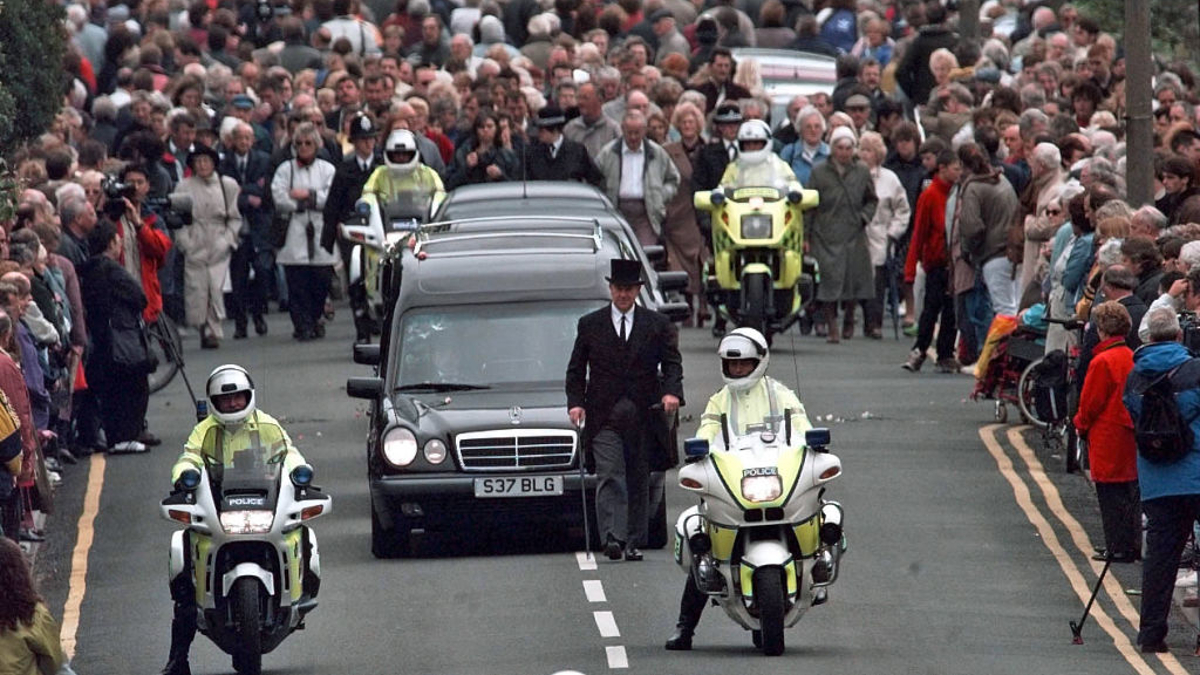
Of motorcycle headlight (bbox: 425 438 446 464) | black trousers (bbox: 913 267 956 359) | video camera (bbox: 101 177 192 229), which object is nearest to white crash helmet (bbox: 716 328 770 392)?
motorcycle headlight (bbox: 425 438 446 464)

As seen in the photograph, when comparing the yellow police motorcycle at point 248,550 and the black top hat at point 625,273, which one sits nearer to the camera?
the yellow police motorcycle at point 248,550

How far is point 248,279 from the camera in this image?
3362 centimetres

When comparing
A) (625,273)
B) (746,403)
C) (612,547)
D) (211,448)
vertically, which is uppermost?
(625,273)

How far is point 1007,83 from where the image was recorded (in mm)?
35062

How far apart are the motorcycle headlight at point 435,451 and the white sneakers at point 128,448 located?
19.1 feet

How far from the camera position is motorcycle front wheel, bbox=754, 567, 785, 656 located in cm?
1655

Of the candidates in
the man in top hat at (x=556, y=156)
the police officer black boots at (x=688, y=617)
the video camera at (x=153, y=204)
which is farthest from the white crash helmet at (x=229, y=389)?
the man in top hat at (x=556, y=156)

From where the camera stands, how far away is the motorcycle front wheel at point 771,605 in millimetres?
16547

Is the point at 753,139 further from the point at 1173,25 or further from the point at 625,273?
the point at 1173,25

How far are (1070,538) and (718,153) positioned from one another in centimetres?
1143

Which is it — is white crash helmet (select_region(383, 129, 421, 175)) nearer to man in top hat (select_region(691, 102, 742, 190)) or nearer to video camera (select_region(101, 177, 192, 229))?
video camera (select_region(101, 177, 192, 229))

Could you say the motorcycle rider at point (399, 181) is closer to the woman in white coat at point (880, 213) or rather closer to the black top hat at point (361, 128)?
the black top hat at point (361, 128)

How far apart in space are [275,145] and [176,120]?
5.85 feet

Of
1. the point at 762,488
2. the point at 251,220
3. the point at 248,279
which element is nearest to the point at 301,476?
the point at 762,488
